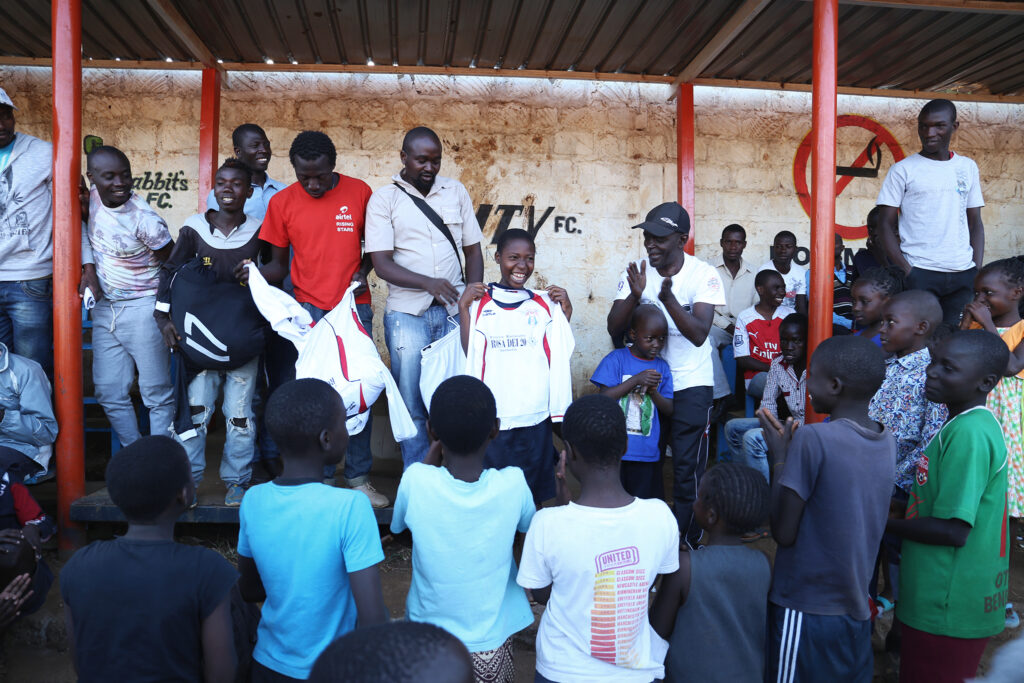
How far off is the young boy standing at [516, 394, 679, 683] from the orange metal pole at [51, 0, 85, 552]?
9.44 feet

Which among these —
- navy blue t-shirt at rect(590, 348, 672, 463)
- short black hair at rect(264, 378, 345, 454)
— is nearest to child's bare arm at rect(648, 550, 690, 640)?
short black hair at rect(264, 378, 345, 454)

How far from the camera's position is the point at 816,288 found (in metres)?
3.81

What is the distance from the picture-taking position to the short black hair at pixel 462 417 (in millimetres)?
2047

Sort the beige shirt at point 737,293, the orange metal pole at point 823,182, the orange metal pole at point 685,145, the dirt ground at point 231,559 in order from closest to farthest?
the dirt ground at point 231,559 → the orange metal pole at point 823,182 → the beige shirt at point 737,293 → the orange metal pole at point 685,145

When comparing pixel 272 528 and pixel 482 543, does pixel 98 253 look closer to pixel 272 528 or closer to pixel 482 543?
pixel 272 528

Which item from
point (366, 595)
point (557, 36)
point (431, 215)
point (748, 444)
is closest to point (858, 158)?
point (557, 36)

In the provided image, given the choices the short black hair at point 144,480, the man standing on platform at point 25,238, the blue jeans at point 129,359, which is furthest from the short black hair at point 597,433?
the man standing on platform at point 25,238

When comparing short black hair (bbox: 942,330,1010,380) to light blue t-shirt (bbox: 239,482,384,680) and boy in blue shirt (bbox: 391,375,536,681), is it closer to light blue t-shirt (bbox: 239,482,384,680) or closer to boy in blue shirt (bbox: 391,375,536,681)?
boy in blue shirt (bbox: 391,375,536,681)

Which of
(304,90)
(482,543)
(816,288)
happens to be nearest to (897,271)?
(816,288)

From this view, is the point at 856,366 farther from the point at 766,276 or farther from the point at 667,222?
the point at 766,276

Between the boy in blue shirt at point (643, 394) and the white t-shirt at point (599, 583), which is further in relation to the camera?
the boy in blue shirt at point (643, 394)

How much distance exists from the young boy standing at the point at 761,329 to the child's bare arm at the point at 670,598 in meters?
3.17

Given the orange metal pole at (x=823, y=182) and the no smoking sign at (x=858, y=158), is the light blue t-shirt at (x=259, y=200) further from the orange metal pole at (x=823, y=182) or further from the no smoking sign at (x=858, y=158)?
the no smoking sign at (x=858, y=158)

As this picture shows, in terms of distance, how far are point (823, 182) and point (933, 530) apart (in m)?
2.14
